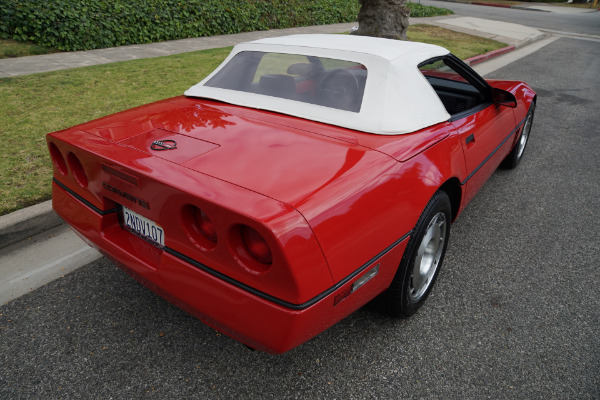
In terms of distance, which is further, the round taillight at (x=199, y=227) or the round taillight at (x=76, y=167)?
the round taillight at (x=76, y=167)

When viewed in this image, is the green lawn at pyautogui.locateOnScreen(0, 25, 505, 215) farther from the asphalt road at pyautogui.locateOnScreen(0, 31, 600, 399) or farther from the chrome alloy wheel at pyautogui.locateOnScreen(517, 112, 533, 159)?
the chrome alloy wheel at pyautogui.locateOnScreen(517, 112, 533, 159)

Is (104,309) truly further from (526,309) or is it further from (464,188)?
(526,309)

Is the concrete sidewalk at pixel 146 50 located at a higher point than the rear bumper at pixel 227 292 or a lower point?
higher

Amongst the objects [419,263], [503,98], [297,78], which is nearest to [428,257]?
[419,263]

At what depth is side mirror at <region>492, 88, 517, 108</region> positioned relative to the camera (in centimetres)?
315

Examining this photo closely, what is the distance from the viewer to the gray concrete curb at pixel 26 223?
119 inches

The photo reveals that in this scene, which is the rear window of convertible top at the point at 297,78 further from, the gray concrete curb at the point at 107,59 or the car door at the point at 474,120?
the gray concrete curb at the point at 107,59

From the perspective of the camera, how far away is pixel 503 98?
320 cm

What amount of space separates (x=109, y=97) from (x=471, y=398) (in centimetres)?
552

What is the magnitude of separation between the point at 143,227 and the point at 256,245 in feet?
2.12

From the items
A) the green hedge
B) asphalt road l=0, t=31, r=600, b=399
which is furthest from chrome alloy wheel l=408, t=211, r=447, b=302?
the green hedge

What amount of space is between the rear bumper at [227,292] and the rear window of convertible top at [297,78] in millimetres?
902

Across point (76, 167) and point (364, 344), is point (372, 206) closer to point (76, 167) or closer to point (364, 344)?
point (364, 344)

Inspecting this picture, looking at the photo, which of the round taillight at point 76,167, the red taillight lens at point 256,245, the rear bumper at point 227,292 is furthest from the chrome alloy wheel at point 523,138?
the round taillight at point 76,167
